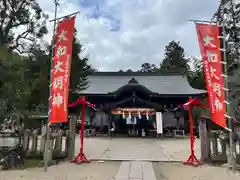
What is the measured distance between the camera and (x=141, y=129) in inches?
780

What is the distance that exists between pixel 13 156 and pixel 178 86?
19360mm

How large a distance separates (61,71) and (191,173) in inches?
162

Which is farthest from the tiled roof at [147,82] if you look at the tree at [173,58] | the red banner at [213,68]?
the tree at [173,58]

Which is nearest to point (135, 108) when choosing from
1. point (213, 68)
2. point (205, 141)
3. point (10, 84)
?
point (10, 84)

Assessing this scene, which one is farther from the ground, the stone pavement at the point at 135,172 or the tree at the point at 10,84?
the tree at the point at 10,84

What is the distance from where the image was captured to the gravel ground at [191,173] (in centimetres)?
567

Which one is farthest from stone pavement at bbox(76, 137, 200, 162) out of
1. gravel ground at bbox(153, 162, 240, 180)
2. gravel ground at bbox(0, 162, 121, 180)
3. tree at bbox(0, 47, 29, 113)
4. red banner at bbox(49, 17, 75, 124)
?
tree at bbox(0, 47, 29, 113)

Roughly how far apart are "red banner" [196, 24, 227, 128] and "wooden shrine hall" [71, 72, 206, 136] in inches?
459

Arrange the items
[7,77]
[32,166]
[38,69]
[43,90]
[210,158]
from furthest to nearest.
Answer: [38,69] → [43,90] → [7,77] → [210,158] → [32,166]

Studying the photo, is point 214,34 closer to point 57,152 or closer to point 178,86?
point 57,152

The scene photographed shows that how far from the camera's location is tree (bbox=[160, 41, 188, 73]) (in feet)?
177

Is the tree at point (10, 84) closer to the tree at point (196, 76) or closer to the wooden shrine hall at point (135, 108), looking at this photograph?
the wooden shrine hall at point (135, 108)

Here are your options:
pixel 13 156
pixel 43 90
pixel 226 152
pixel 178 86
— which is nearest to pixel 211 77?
pixel 226 152

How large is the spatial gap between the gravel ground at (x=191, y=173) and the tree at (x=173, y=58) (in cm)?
4721
